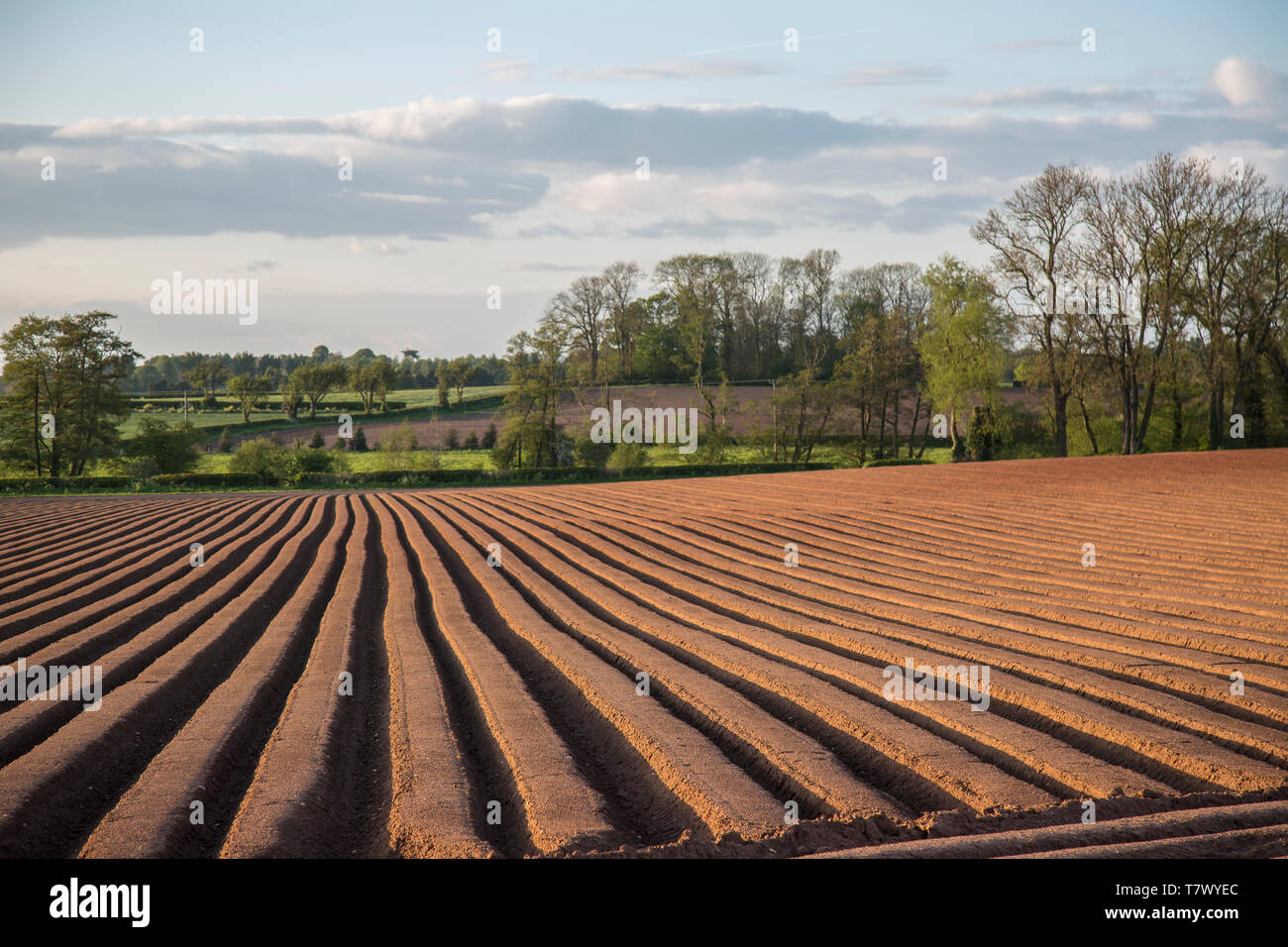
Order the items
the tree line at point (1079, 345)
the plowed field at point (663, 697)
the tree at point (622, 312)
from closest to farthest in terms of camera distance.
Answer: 1. the plowed field at point (663, 697)
2. the tree line at point (1079, 345)
3. the tree at point (622, 312)

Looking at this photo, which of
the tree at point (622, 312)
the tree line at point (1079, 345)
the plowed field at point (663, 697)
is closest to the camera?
the plowed field at point (663, 697)

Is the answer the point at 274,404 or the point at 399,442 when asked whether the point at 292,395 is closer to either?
the point at 274,404

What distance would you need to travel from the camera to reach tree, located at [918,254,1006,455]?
43.8 meters

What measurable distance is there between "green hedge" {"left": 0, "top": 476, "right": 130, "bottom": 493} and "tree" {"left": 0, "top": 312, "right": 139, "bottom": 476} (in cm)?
247

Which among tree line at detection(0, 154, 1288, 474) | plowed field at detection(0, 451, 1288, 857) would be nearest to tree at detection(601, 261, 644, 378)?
tree line at detection(0, 154, 1288, 474)

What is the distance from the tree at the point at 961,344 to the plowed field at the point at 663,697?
2821 cm

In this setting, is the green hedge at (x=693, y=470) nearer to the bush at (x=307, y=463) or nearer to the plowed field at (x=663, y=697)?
the bush at (x=307, y=463)

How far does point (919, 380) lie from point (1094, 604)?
40400 mm

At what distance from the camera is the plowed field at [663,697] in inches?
195

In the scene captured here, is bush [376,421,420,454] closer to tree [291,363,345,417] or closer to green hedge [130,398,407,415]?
tree [291,363,345,417]

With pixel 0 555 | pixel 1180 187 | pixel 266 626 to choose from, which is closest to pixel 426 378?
pixel 1180 187

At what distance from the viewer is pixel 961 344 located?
146ft

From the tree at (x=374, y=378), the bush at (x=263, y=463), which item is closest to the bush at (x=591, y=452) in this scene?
the bush at (x=263, y=463)

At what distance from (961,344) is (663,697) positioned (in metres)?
40.9
